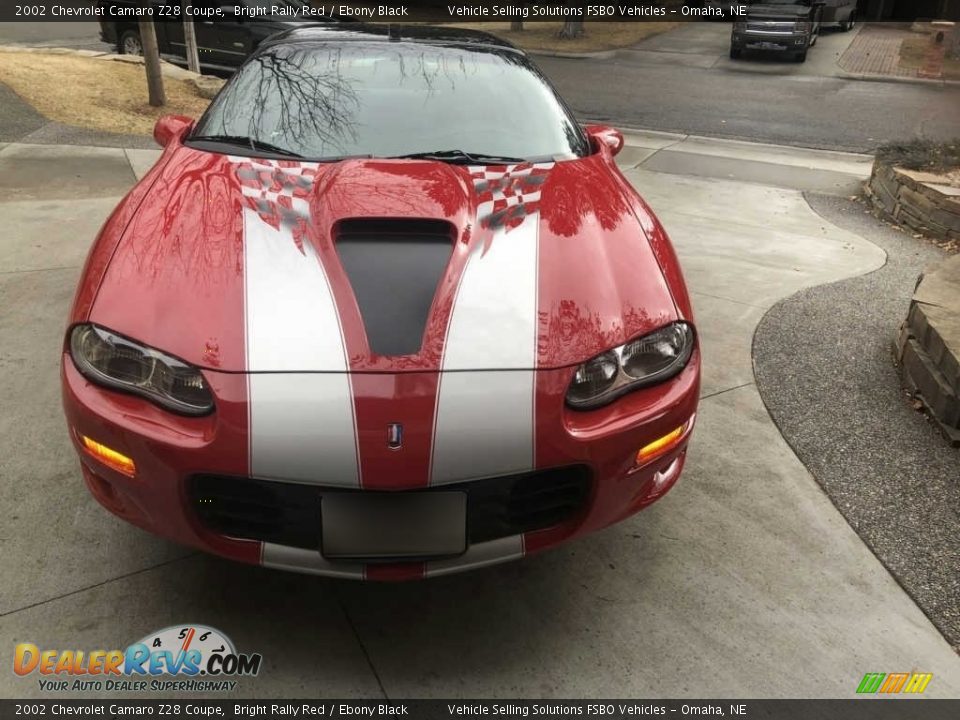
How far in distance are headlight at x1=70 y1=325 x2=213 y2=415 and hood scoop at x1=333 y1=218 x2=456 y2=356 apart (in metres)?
0.43

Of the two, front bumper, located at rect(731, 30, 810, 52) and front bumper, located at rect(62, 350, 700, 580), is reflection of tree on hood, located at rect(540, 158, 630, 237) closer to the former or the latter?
front bumper, located at rect(62, 350, 700, 580)

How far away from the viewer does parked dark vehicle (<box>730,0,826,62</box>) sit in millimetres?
18562

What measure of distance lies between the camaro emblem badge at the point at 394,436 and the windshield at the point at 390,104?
1427 millimetres

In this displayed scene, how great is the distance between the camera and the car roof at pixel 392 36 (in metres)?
3.59

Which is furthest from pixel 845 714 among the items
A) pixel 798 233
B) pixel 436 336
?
pixel 798 233

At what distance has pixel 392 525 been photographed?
1810 mm

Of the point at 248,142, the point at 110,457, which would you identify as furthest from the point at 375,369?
the point at 248,142

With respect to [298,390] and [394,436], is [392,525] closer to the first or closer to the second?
[394,436]

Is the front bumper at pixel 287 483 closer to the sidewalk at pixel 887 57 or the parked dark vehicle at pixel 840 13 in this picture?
the sidewalk at pixel 887 57

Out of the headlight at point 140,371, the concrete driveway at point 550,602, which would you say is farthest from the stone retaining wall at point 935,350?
the headlight at point 140,371

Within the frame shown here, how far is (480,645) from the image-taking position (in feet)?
6.95

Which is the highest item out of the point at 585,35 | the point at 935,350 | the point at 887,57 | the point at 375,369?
the point at 375,369

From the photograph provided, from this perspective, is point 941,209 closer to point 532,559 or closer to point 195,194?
point 532,559

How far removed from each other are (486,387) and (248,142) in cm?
164
